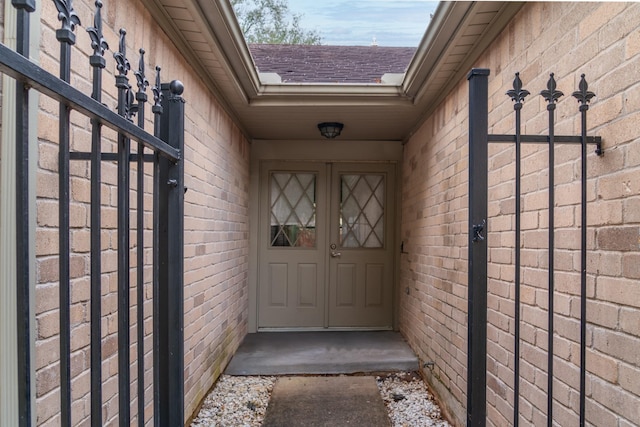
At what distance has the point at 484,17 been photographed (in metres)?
2.08

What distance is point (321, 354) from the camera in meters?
3.80

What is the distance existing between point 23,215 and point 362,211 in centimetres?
429

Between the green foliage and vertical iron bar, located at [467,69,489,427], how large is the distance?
7.42m

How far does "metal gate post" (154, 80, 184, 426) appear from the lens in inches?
52.2

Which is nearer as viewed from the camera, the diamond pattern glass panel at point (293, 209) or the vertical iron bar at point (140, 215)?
the vertical iron bar at point (140, 215)

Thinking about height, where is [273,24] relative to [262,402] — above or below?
above

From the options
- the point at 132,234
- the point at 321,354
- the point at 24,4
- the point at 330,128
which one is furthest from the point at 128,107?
the point at 321,354

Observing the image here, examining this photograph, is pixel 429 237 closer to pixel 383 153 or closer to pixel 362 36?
pixel 383 153

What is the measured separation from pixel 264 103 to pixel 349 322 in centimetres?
271

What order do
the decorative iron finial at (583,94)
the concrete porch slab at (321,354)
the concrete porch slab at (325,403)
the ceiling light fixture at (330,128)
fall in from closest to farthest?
the decorative iron finial at (583,94), the concrete porch slab at (325,403), the concrete porch slab at (321,354), the ceiling light fixture at (330,128)

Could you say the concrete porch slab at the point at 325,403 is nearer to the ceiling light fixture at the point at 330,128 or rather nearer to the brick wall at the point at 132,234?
the brick wall at the point at 132,234

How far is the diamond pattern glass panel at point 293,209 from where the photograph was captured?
190 inches

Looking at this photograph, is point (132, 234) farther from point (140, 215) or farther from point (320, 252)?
point (320, 252)

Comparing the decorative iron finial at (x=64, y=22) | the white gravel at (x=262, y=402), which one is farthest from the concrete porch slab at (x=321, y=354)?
the decorative iron finial at (x=64, y=22)
